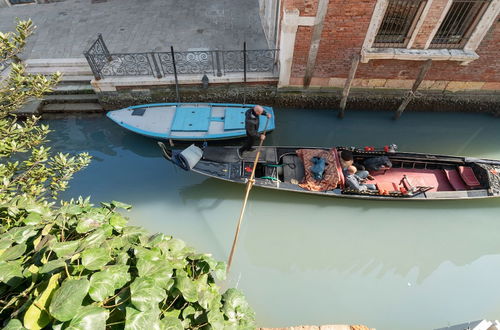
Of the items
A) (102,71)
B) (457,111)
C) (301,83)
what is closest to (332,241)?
(301,83)

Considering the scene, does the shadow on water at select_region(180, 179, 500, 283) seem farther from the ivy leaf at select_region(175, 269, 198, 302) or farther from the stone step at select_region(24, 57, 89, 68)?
the stone step at select_region(24, 57, 89, 68)

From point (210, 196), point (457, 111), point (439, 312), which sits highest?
point (457, 111)

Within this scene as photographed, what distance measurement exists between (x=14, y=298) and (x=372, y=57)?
7027 mm

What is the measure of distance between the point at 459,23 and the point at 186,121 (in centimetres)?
649

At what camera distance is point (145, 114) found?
644 centimetres

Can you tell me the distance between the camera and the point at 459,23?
5.98 m

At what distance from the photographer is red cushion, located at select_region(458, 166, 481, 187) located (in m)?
5.38

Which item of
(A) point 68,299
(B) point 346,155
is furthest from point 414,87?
(A) point 68,299

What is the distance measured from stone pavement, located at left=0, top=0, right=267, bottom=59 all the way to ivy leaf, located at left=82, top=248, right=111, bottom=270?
715 cm

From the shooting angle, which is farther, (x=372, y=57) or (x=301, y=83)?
(x=301, y=83)

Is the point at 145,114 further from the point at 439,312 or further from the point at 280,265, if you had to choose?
the point at 439,312

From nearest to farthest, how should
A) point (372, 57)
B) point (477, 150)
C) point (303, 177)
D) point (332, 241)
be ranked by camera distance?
point (332, 241), point (303, 177), point (372, 57), point (477, 150)

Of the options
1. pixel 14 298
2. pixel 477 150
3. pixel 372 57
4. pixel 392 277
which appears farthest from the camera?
pixel 477 150

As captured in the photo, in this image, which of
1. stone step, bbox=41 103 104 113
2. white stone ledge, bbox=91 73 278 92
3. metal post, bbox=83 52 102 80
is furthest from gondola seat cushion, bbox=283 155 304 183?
stone step, bbox=41 103 104 113
